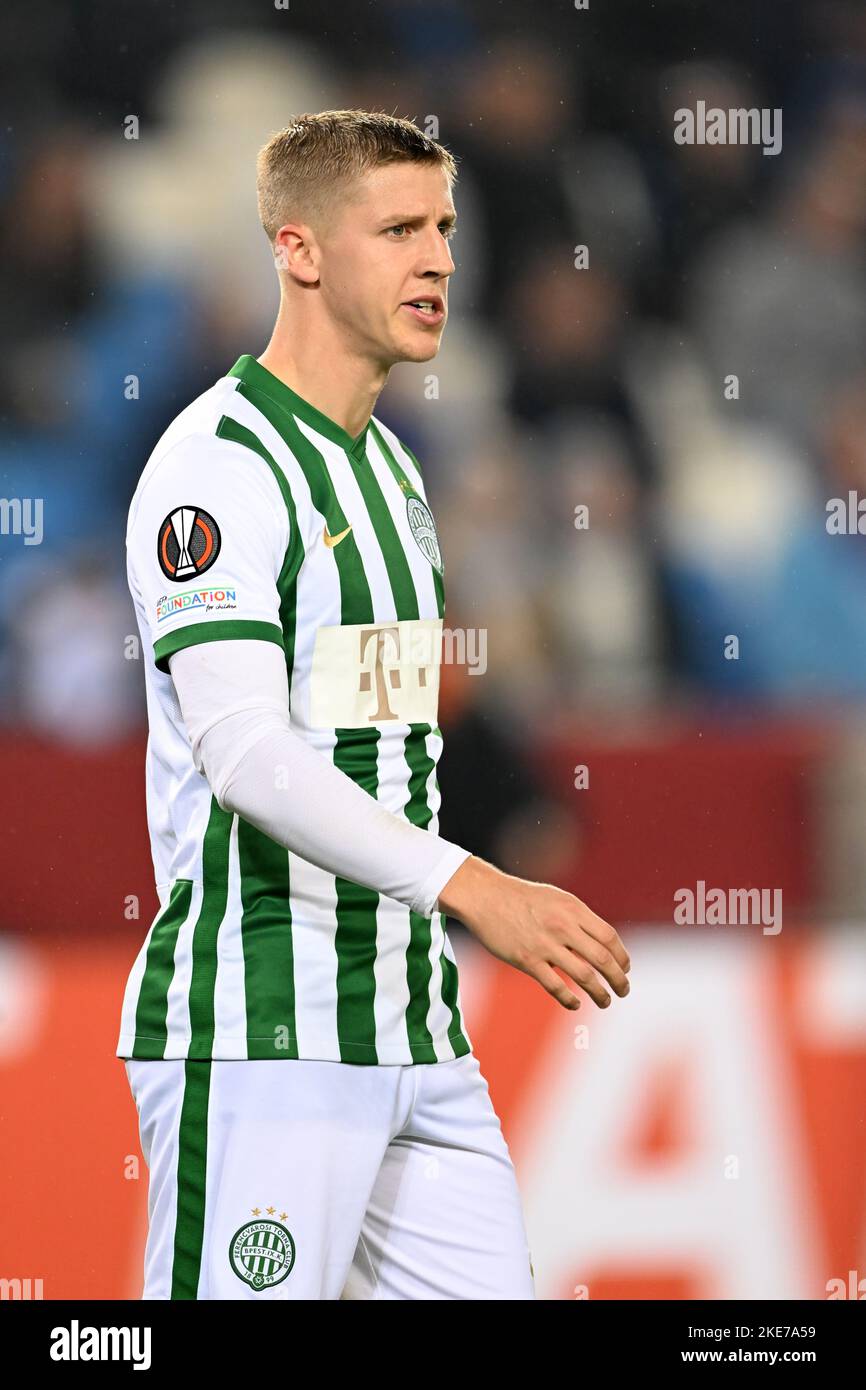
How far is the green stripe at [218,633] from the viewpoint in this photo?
1.60 m

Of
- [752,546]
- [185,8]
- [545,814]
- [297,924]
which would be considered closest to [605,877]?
[545,814]

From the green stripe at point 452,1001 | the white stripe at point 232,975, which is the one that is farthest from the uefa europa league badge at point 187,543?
the green stripe at point 452,1001

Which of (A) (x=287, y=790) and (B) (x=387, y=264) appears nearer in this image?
(A) (x=287, y=790)

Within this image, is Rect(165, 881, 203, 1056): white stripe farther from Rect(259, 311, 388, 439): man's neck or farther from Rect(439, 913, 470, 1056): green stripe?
Rect(259, 311, 388, 439): man's neck

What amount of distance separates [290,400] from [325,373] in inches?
2.3

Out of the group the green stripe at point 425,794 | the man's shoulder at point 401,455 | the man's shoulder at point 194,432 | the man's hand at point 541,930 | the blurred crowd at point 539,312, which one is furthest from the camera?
the blurred crowd at point 539,312

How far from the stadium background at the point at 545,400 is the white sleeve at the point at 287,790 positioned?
1.74 m

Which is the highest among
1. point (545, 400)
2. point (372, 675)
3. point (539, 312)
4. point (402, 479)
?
point (539, 312)

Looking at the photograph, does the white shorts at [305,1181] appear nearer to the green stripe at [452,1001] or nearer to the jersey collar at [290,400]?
the green stripe at [452,1001]

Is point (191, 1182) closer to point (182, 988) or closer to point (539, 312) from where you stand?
point (182, 988)

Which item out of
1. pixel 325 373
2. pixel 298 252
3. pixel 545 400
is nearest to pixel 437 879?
pixel 325 373

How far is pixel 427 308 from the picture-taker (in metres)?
1.86

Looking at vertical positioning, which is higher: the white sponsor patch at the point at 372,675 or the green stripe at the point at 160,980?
the white sponsor patch at the point at 372,675

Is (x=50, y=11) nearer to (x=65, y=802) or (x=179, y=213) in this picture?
(x=179, y=213)
